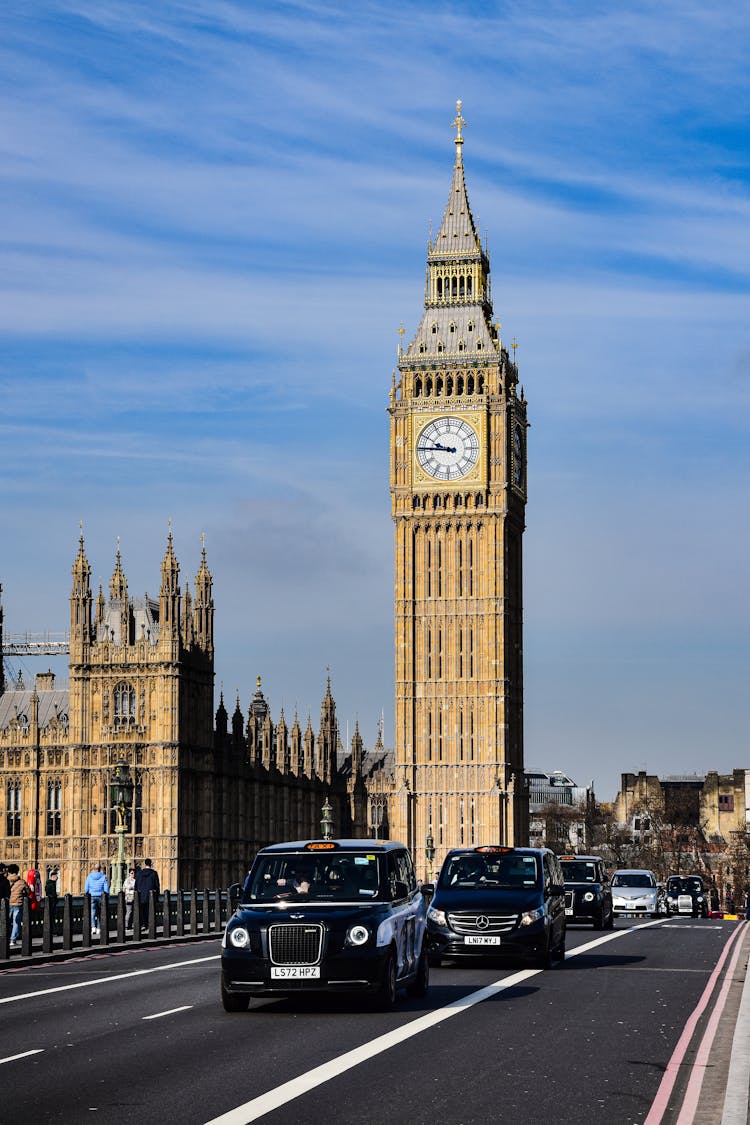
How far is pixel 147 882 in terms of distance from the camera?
132 ft

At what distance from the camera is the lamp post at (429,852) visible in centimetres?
11094

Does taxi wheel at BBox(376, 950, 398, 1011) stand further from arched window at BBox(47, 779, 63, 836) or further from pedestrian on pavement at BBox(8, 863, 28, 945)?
arched window at BBox(47, 779, 63, 836)

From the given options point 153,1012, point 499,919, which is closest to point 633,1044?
point 153,1012

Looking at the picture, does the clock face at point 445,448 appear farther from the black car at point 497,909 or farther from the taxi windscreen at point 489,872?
the black car at point 497,909

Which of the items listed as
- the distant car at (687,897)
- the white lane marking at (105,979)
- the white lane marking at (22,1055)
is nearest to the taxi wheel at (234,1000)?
the white lane marking at (22,1055)

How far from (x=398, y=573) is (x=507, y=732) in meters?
12.5

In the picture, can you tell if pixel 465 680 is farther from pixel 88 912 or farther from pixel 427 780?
pixel 88 912

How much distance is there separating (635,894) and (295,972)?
38.6 metres

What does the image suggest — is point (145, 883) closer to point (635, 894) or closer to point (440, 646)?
point (635, 894)

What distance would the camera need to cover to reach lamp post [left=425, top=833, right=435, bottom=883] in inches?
4368

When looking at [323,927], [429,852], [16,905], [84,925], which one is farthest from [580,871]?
[429,852]

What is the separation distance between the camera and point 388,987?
2067 centimetres

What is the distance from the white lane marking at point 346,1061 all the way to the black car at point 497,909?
1.49 m

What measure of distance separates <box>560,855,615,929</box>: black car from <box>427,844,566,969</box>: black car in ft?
41.0
